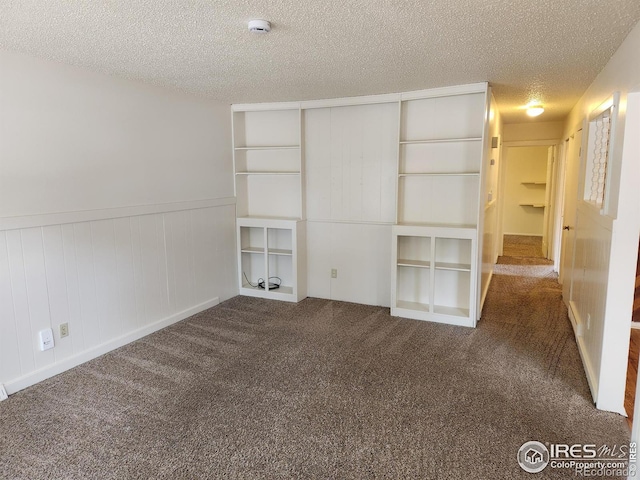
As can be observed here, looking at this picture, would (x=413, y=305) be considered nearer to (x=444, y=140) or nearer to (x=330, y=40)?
(x=444, y=140)

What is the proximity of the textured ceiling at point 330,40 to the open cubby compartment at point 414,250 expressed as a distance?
1.52 m

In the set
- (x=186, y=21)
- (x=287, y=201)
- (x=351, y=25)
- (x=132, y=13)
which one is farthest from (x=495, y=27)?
(x=287, y=201)

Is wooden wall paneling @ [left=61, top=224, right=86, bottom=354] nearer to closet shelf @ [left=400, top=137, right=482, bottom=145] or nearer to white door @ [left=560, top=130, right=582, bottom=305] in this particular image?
closet shelf @ [left=400, top=137, right=482, bottom=145]

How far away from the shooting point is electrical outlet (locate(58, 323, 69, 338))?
299 centimetres

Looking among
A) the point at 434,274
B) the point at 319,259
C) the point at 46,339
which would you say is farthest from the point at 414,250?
the point at 46,339

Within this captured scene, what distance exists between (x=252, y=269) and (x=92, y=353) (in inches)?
86.0

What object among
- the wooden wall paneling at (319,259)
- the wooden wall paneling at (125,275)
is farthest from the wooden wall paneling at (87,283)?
the wooden wall paneling at (319,259)

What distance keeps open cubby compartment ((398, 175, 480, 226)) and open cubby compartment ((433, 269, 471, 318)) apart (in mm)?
533

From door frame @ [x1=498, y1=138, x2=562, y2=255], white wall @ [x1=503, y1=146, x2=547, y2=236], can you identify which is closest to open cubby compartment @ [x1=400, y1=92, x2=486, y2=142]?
door frame @ [x1=498, y1=138, x2=562, y2=255]

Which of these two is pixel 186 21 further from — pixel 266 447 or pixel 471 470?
pixel 471 470

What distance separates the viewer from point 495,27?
2.29 m

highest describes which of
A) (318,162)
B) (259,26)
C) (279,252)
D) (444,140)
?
(259,26)

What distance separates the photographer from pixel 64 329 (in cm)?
300

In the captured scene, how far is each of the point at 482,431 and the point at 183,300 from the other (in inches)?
117
